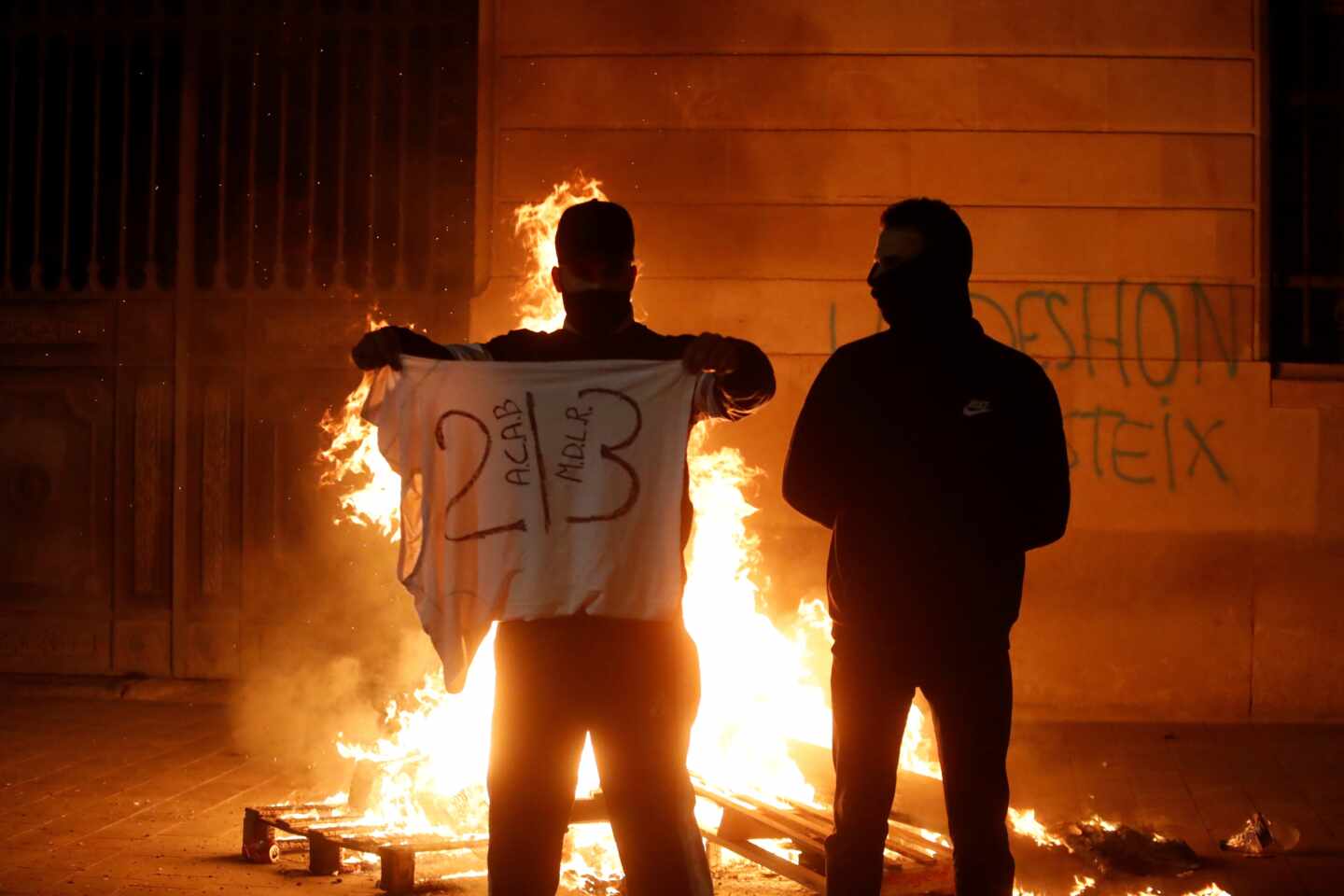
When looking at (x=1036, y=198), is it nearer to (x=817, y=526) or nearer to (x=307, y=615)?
(x=817, y=526)

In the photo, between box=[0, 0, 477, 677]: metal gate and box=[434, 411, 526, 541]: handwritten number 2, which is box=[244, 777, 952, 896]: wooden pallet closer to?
box=[434, 411, 526, 541]: handwritten number 2

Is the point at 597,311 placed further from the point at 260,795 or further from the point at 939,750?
the point at 260,795

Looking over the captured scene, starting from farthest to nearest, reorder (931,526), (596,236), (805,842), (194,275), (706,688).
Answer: (194,275)
(706,688)
(805,842)
(931,526)
(596,236)

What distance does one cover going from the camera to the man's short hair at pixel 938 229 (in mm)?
3621

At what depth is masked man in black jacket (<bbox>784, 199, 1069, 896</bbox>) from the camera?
11.5 feet

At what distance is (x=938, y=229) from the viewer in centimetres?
362

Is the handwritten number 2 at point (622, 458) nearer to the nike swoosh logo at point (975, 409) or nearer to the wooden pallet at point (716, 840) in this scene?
the nike swoosh logo at point (975, 409)

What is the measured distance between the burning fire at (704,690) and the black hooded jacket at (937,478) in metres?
1.69

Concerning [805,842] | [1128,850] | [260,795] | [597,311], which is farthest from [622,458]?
[260,795]

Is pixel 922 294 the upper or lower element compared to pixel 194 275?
lower

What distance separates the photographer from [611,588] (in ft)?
10.6

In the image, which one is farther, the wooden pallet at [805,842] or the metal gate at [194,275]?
the metal gate at [194,275]

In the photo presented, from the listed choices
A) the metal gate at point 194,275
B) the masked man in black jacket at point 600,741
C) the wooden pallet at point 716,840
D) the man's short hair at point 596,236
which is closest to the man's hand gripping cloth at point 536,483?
the masked man in black jacket at point 600,741

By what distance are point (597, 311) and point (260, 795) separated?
3.90m
